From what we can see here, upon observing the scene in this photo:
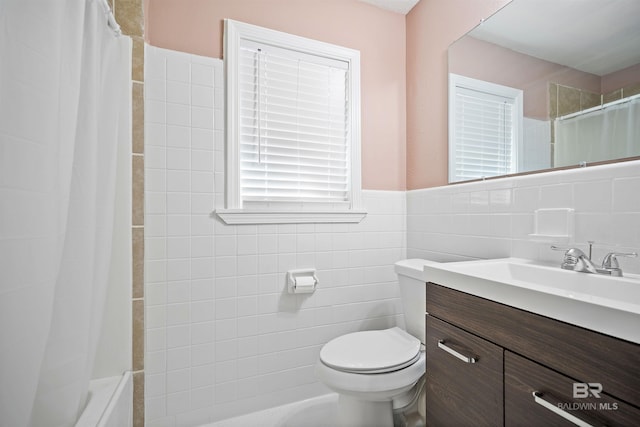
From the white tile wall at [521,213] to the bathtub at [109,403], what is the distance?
64.5 inches

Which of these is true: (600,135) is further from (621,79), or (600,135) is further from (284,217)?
(284,217)

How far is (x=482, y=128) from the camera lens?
1.50 m

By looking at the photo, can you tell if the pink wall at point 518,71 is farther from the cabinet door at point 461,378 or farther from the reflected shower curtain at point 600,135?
the cabinet door at point 461,378

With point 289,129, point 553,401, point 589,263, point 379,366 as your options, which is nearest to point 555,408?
point 553,401

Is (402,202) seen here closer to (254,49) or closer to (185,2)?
(254,49)

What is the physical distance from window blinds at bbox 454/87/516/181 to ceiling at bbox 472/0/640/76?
0.24 metres

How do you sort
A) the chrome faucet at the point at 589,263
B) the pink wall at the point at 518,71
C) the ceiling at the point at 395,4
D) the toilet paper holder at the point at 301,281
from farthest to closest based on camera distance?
1. the ceiling at the point at 395,4
2. the toilet paper holder at the point at 301,281
3. the pink wall at the point at 518,71
4. the chrome faucet at the point at 589,263

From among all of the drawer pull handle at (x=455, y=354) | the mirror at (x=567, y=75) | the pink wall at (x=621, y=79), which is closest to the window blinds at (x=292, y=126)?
the mirror at (x=567, y=75)

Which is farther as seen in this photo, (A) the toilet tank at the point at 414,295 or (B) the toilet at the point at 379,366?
(A) the toilet tank at the point at 414,295

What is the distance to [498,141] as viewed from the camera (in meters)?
1.41

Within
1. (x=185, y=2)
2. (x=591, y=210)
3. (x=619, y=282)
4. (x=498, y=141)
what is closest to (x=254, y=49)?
(x=185, y=2)

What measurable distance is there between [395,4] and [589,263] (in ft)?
6.05

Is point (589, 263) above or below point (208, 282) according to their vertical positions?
above

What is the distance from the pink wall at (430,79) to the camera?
162 cm
